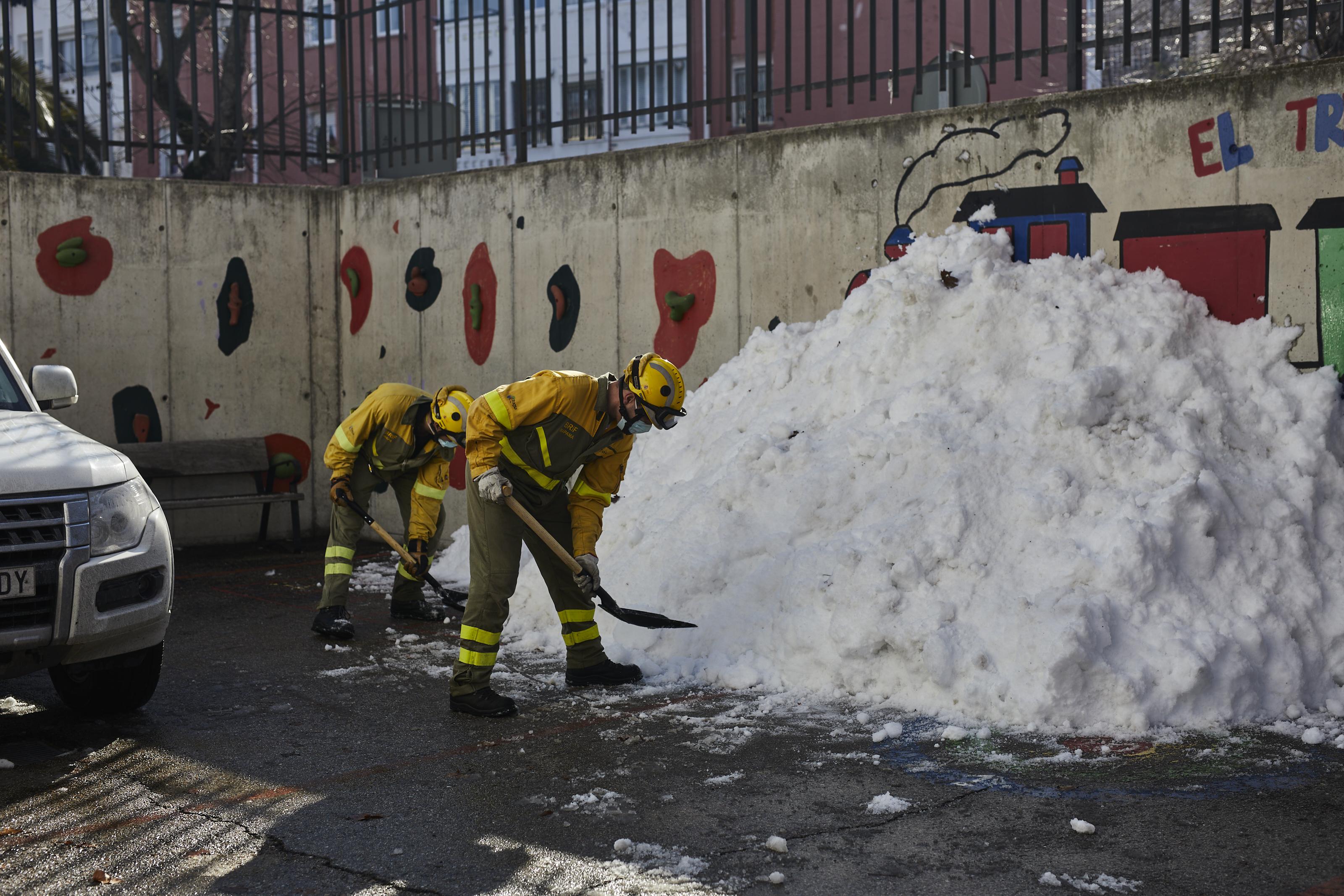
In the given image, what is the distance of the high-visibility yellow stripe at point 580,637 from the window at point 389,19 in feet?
26.3

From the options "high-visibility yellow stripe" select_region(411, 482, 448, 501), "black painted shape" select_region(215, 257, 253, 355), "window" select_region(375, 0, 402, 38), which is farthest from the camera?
"window" select_region(375, 0, 402, 38)

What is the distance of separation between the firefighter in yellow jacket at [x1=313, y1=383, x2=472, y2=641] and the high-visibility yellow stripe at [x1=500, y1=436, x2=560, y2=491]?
153cm

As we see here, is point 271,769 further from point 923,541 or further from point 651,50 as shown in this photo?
point 651,50

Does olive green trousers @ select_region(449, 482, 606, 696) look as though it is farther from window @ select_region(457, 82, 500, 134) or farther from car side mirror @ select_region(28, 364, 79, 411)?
window @ select_region(457, 82, 500, 134)

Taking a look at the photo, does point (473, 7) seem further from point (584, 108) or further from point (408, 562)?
point (408, 562)

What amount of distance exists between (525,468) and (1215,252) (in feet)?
13.5

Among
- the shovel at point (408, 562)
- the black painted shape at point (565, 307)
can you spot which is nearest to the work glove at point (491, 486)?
the shovel at point (408, 562)

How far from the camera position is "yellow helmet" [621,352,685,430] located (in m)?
5.77

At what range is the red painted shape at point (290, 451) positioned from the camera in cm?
1227

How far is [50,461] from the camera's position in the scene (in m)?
5.27

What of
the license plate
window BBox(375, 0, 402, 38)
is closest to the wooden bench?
window BBox(375, 0, 402, 38)

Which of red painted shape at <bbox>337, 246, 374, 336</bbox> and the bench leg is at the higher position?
red painted shape at <bbox>337, 246, 374, 336</bbox>

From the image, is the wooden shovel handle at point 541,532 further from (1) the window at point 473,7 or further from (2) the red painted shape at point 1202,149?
(1) the window at point 473,7

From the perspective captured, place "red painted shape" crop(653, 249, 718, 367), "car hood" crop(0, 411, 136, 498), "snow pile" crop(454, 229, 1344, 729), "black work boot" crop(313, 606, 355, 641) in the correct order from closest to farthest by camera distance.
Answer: "car hood" crop(0, 411, 136, 498) → "snow pile" crop(454, 229, 1344, 729) → "black work boot" crop(313, 606, 355, 641) → "red painted shape" crop(653, 249, 718, 367)
